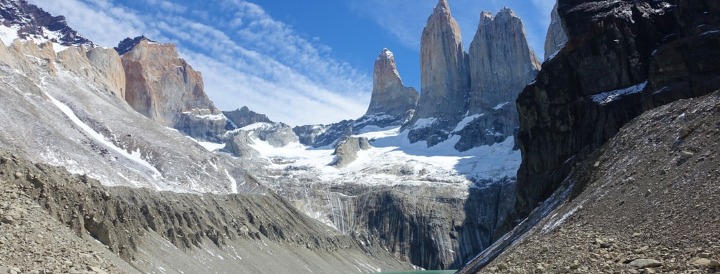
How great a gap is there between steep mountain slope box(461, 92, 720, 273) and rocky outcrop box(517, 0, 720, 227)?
42.8 ft

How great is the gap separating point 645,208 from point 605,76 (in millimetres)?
45341

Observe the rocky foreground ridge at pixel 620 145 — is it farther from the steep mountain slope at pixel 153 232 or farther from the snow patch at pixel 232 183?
the snow patch at pixel 232 183

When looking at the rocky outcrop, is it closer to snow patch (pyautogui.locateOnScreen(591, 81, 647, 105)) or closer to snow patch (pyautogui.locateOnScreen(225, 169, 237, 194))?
snow patch (pyautogui.locateOnScreen(591, 81, 647, 105))

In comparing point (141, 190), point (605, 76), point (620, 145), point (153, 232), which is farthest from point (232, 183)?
point (620, 145)

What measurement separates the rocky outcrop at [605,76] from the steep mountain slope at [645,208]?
1303cm

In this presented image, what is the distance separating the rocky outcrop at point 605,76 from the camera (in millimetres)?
61594

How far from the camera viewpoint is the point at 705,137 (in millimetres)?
37094

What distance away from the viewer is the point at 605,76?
73938 millimetres

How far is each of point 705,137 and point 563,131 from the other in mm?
40524

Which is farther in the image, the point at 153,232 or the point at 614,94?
the point at 153,232

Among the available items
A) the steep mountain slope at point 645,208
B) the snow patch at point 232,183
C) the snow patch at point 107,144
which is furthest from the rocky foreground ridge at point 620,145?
the snow patch at point 232,183

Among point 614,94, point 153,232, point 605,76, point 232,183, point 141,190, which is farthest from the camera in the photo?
point 232,183

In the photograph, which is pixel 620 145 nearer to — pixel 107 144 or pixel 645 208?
pixel 645 208

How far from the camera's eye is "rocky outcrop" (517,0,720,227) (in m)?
61.6
